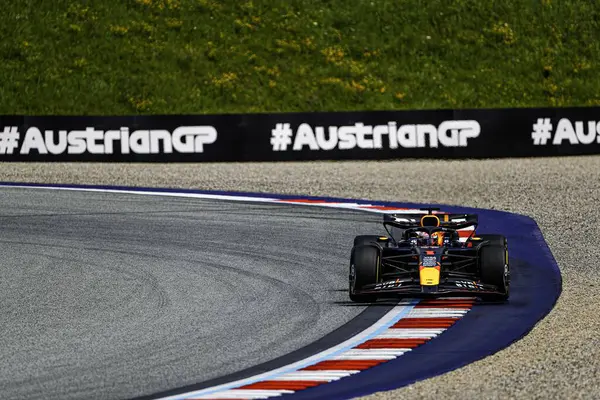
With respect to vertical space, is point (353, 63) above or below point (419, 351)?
above

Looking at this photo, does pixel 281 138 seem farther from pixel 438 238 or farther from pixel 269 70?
pixel 438 238

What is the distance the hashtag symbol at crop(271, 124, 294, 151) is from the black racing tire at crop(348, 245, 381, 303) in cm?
1749

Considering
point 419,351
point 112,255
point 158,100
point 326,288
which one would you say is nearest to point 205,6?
point 158,100

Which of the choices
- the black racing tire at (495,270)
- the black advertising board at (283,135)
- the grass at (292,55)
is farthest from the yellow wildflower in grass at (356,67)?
the black racing tire at (495,270)

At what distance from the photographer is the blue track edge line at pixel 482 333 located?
283 inches

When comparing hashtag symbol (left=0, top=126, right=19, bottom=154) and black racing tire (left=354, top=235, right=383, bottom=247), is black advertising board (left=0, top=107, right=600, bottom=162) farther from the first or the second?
black racing tire (left=354, top=235, right=383, bottom=247)

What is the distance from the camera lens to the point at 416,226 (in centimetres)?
1070

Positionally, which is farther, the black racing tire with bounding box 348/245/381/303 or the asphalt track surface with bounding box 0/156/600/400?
the black racing tire with bounding box 348/245/381/303

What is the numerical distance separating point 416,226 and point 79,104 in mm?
26915

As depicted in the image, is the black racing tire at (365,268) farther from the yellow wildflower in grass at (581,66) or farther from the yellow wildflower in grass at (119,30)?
the yellow wildflower in grass at (581,66)

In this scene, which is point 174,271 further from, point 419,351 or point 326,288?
point 419,351

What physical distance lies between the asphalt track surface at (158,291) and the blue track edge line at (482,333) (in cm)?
96

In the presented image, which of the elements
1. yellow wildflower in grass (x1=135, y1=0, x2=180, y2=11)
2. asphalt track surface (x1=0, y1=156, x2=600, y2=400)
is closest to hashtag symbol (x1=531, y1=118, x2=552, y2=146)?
asphalt track surface (x1=0, y1=156, x2=600, y2=400)

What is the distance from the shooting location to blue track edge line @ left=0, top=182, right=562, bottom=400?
7184mm
